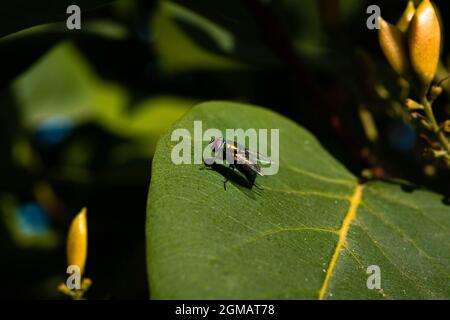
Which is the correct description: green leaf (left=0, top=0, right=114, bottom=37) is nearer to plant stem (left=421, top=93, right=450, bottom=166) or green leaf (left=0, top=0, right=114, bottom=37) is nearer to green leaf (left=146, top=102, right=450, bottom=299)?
green leaf (left=146, top=102, right=450, bottom=299)

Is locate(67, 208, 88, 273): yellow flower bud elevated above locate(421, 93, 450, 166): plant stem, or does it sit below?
below

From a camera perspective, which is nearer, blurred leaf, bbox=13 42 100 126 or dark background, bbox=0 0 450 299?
dark background, bbox=0 0 450 299

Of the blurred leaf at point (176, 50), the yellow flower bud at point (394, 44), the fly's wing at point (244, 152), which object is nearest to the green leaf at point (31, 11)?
the fly's wing at point (244, 152)

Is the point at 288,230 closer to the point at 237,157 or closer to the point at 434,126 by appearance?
the point at 237,157

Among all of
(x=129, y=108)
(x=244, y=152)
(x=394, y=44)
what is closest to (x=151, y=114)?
(x=129, y=108)

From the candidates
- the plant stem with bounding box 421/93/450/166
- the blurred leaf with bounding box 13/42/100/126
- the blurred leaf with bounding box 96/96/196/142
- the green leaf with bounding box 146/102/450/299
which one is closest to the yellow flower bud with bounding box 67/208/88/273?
the green leaf with bounding box 146/102/450/299

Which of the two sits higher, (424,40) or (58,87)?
(58,87)
